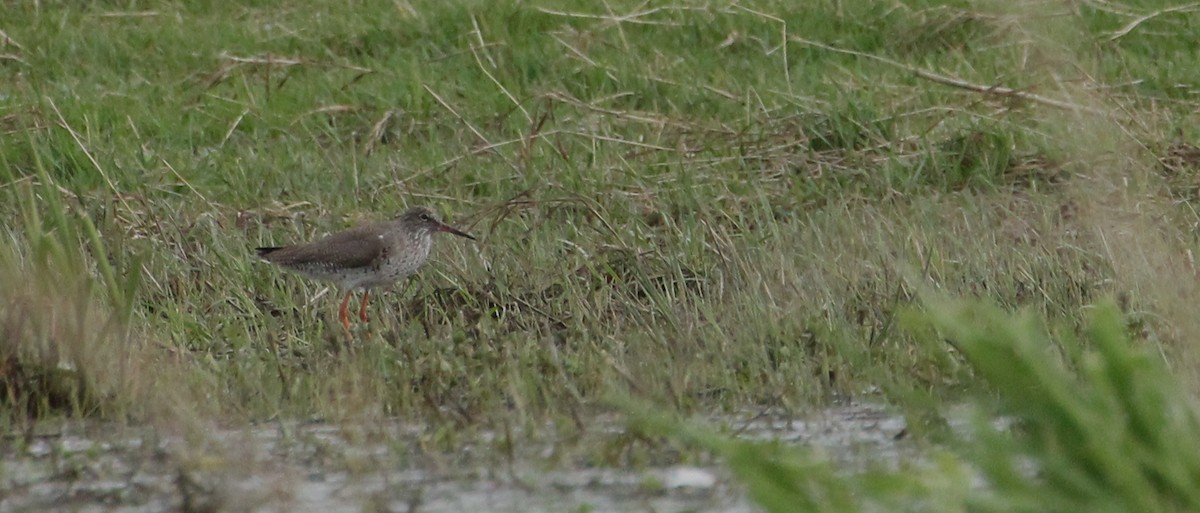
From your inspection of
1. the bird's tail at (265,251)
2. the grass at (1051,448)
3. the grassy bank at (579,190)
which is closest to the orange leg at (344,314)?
the grassy bank at (579,190)

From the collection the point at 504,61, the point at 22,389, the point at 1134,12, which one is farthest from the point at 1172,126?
the point at 22,389

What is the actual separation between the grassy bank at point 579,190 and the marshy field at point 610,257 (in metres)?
0.03

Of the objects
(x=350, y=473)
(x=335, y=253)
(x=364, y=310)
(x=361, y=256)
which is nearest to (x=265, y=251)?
(x=335, y=253)

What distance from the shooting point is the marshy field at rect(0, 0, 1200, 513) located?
4.62 metres

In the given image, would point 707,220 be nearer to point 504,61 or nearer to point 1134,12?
point 504,61

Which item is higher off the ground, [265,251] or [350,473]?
[265,251]

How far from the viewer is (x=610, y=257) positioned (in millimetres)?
7793

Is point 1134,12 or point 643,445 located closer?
point 643,445

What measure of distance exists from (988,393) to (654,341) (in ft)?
5.52

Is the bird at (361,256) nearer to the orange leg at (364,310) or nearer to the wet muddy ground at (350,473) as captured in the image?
the orange leg at (364,310)

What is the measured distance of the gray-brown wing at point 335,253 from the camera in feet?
25.1

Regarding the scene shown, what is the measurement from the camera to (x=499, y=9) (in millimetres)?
11609

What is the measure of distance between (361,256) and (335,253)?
12 cm

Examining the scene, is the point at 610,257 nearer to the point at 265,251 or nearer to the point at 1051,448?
the point at 265,251
